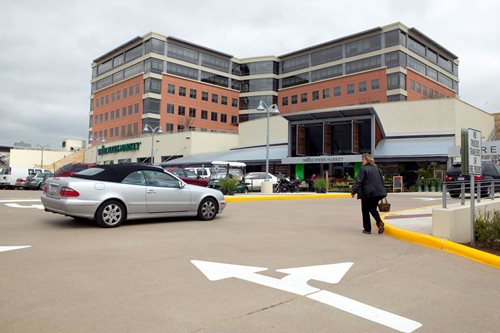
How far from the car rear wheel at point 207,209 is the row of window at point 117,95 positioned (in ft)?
214

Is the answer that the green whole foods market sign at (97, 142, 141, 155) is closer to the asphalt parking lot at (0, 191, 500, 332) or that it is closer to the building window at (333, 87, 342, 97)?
the building window at (333, 87, 342, 97)

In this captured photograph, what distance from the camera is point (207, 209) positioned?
1083 cm

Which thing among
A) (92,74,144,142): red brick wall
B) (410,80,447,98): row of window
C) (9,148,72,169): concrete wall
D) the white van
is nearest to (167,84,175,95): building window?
(92,74,144,142): red brick wall

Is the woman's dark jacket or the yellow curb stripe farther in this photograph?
the woman's dark jacket

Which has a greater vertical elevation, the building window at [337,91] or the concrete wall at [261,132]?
the building window at [337,91]

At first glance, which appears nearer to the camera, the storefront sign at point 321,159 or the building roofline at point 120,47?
the storefront sign at point 321,159

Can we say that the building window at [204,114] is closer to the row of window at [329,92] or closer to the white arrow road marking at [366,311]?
the row of window at [329,92]

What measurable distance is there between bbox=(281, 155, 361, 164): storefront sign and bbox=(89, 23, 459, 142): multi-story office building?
3037cm

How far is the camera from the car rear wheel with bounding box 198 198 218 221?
10.7 metres

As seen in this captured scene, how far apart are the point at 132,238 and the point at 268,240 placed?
2636 mm

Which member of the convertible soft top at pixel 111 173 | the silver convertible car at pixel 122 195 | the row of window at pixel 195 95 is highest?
the row of window at pixel 195 95

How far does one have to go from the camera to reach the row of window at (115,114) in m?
72.9

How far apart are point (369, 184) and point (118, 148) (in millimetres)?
64881

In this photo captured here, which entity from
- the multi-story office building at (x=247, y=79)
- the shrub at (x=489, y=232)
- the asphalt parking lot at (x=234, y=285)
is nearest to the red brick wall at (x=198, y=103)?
the multi-story office building at (x=247, y=79)
